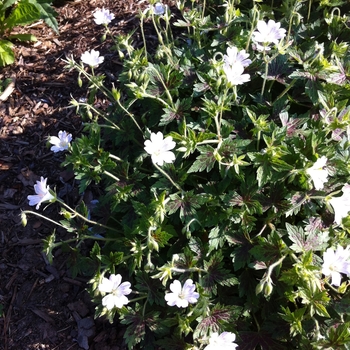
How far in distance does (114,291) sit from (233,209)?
65 cm

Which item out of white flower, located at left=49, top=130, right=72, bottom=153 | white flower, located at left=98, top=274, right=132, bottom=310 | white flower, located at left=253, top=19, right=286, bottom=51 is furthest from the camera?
white flower, located at left=49, top=130, right=72, bottom=153

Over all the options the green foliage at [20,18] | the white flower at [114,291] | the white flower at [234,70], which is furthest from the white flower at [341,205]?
the green foliage at [20,18]

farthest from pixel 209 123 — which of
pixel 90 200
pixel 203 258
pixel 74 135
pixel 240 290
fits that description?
pixel 74 135

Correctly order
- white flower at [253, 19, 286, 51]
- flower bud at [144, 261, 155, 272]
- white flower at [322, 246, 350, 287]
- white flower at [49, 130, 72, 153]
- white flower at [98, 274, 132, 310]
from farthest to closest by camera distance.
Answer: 1. white flower at [49, 130, 72, 153]
2. white flower at [253, 19, 286, 51]
3. flower bud at [144, 261, 155, 272]
4. white flower at [98, 274, 132, 310]
5. white flower at [322, 246, 350, 287]

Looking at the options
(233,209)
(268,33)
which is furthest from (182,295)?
(268,33)

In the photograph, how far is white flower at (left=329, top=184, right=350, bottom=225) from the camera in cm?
205

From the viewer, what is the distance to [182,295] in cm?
204

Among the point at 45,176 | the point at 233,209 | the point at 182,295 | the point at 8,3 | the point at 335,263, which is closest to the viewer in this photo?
the point at 335,263

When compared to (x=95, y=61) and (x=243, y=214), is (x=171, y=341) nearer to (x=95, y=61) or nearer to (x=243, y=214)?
(x=243, y=214)

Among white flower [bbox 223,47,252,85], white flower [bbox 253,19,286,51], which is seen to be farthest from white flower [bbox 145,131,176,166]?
white flower [bbox 253,19,286,51]

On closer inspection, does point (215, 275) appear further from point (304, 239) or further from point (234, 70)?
point (234, 70)

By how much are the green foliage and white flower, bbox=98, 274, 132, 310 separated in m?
2.14

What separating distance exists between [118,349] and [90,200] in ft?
2.98

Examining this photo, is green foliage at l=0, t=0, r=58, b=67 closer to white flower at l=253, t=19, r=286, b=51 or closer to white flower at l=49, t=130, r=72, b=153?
white flower at l=49, t=130, r=72, b=153
